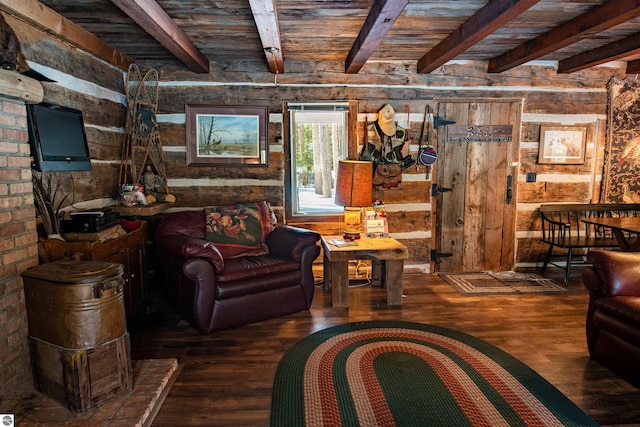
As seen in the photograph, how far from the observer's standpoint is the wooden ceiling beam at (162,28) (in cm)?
246

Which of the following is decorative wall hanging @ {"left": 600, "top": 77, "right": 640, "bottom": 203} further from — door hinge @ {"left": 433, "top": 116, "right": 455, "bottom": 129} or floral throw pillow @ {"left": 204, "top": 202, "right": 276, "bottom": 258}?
floral throw pillow @ {"left": 204, "top": 202, "right": 276, "bottom": 258}

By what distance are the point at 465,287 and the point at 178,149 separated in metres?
3.35

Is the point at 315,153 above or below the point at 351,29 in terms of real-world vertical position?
below

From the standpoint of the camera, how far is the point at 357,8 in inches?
110

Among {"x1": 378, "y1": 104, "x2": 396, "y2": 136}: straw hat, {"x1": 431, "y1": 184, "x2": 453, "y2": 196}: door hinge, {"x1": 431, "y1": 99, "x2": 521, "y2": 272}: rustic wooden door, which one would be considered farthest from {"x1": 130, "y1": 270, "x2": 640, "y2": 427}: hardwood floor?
{"x1": 378, "y1": 104, "x2": 396, "y2": 136}: straw hat

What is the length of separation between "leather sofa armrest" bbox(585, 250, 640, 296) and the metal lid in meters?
2.95

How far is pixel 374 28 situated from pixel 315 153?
2.54 meters

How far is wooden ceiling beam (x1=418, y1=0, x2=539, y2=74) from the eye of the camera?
256 cm

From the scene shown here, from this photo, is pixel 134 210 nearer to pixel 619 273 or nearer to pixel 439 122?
pixel 439 122

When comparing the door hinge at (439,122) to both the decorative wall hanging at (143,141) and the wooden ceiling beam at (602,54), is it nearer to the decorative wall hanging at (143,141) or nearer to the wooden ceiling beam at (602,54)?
the wooden ceiling beam at (602,54)

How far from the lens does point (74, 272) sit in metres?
2.08

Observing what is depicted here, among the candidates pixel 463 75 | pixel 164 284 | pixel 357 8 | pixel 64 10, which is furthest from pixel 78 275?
pixel 463 75

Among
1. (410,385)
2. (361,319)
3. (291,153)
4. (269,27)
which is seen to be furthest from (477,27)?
(410,385)

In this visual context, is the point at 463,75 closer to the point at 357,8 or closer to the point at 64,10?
the point at 357,8
